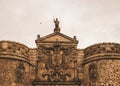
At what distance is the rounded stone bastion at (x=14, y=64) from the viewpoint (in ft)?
90.9

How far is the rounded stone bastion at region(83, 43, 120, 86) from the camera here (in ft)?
91.5

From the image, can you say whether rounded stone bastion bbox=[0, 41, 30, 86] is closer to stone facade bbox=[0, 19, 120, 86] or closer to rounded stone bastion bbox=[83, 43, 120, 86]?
stone facade bbox=[0, 19, 120, 86]

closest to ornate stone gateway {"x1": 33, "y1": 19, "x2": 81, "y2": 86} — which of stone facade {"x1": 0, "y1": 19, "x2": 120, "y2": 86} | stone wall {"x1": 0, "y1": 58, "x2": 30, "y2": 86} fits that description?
stone facade {"x1": 0, "y1": 19, "x2": 120, "y2": 86}

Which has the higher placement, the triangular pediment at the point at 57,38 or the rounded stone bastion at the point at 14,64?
the triangular pediment at the point at 57,38

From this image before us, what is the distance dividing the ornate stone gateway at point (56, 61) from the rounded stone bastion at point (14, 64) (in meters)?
1.00

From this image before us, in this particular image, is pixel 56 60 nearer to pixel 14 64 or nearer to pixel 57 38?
pixel 57 38

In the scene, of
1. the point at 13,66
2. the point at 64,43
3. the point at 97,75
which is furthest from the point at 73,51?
the point at 13,66

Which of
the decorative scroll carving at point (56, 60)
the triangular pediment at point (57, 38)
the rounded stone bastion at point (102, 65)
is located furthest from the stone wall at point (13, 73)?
the rounded stone bastion at point (102, 65)

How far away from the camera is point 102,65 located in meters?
28.3

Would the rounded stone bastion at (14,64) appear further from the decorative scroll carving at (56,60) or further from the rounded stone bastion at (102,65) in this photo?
the rounded stone bastion at (102,65)

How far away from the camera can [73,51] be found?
97.6ft

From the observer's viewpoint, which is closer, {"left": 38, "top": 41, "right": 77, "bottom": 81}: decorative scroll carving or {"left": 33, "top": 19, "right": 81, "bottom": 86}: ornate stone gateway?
{"left": 33, "top": 19, "right": 81, "bottom": 86}: ornate stone gateway

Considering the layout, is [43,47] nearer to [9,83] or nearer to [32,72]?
[32,72]

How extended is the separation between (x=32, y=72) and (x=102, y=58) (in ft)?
18.5
